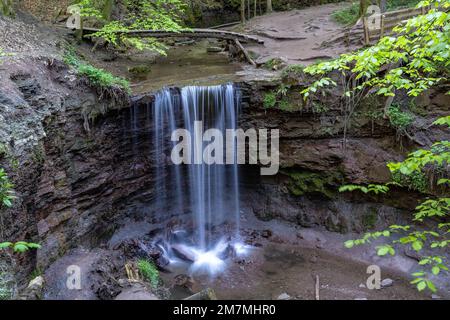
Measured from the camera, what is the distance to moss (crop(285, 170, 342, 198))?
36.2ft

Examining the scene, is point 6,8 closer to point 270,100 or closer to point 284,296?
point 270,100

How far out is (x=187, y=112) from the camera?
1090 cm

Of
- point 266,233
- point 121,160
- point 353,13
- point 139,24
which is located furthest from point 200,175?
point 353,13

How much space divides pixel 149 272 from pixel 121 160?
337 centimetres

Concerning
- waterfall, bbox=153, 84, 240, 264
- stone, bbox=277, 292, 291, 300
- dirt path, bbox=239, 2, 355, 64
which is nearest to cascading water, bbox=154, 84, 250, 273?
waterfall, bbox=153, 84, 240, 264

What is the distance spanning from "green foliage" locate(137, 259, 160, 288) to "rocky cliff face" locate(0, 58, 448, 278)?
155 centimetres

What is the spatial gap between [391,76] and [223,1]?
2063 centimetres

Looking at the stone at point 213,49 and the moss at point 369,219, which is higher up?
the stone at point 213,49

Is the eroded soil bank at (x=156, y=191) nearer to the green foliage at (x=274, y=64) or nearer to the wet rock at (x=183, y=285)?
the wet rock at (x=183, y=285)

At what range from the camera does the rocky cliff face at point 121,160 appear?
7469 millimetres

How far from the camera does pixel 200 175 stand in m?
11.6

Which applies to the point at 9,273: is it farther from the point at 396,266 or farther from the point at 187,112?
the point at 396,266

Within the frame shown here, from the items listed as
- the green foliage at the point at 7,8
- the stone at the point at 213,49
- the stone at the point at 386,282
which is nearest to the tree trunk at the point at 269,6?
the stone at the point at 213,49

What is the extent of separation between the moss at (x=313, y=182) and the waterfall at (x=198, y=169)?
5.83 ft
